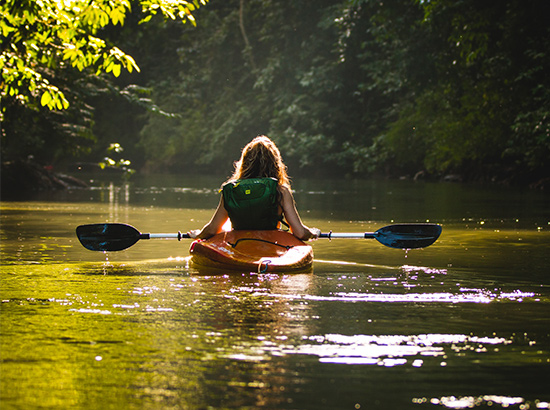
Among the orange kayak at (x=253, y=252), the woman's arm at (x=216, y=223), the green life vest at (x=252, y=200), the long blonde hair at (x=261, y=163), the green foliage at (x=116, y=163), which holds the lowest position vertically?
the orange kayak at (x=253, y=252)

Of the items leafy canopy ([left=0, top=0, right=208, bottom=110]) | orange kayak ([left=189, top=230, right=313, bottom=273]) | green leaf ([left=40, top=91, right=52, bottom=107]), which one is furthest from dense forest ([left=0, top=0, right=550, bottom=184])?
orange kayak ([left=189, top=230, right=313, bottom=273])

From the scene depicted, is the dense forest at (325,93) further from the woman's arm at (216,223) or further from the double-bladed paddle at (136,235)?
the woman's arm at (216,223)

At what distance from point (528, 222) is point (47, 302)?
385 inches

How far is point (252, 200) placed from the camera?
905 cm

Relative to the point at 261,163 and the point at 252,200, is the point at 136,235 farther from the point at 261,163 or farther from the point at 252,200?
the point at 261,163

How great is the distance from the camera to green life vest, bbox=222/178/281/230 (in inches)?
355

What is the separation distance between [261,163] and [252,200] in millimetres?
354

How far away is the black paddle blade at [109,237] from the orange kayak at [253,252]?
894mm

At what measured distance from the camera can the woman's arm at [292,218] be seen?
9109mm

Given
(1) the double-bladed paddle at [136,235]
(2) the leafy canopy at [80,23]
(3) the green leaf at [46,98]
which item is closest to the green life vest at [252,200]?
(1) the double-bladed paddle at [136,235]

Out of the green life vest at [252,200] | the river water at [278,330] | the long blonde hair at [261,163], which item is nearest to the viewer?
the river water at [278,330]

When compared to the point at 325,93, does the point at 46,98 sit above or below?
below

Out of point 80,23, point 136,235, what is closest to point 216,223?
point 136,235

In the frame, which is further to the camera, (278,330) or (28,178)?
(28,178)
